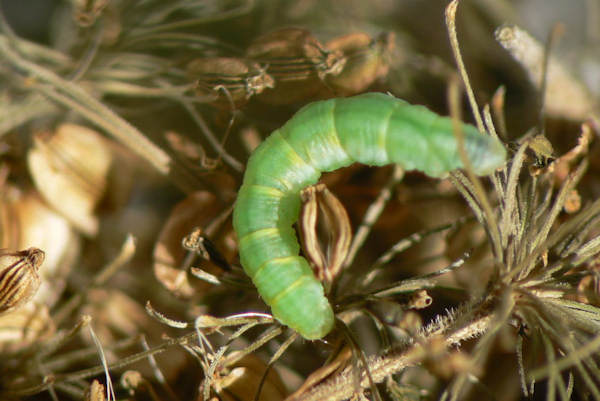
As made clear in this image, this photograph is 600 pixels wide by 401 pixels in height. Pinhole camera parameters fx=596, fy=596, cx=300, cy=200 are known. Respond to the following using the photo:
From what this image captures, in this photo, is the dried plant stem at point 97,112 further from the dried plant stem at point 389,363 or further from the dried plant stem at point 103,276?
the dried plant stem at point 389,363

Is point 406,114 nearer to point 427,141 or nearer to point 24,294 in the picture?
point 427,141

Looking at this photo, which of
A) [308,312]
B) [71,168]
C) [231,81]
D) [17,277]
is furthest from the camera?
[71,168]

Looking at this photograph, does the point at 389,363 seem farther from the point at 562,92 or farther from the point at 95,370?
the point at 562,92

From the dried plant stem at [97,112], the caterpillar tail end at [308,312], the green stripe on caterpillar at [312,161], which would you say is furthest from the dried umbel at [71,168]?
the caterpillar tail end at [308,312]

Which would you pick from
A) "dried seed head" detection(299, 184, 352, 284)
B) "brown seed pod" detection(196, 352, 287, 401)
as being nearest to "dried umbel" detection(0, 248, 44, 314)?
"brown seed pod" detection(196, 352, 287, 401)

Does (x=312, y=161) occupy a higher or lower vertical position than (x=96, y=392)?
higher

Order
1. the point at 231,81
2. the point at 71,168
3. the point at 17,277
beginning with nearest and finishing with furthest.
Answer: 1. the point at 17,277
2. the point at 231,81
3. the point at 71,168

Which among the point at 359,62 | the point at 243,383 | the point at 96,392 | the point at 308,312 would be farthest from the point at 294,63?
the point at 96,392
